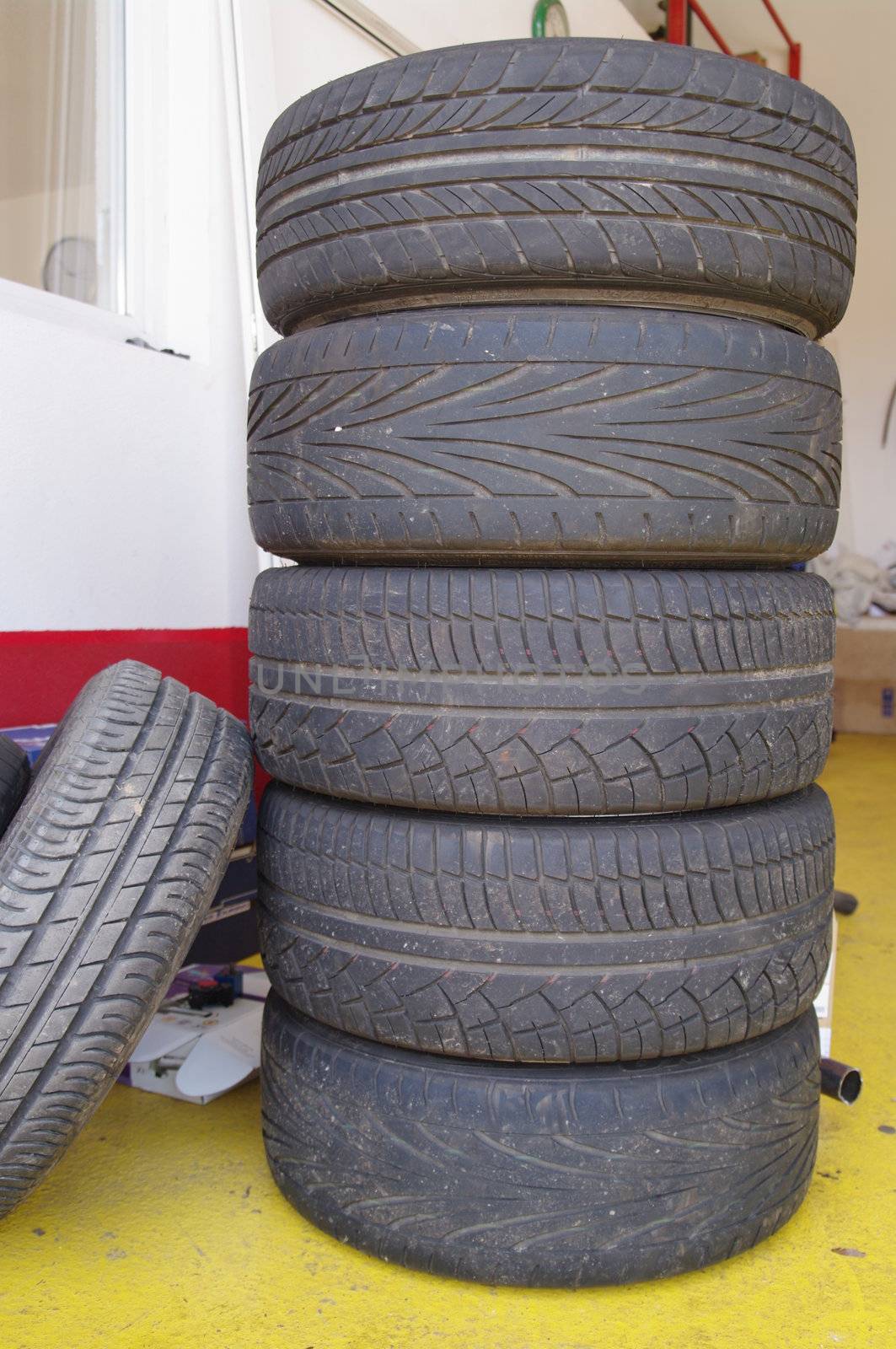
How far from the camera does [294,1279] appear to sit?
128 cm

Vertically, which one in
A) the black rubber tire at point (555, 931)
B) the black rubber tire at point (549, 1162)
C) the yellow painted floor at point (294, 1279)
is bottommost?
the yellow painted floor at point (294, 1279)

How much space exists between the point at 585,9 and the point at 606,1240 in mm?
4484

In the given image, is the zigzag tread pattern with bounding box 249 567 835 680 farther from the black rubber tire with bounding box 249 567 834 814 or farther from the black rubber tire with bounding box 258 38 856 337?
the black rubber tire with bounding box 258 38 856 337

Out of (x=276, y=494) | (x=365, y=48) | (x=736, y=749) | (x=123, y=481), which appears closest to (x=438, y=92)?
(x=276, y=494)

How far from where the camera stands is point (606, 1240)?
1.25 m

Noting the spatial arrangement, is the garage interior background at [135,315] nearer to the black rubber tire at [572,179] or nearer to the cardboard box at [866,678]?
the black rubber tire at [572,179]

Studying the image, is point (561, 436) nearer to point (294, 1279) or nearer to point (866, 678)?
point (294, 1279)

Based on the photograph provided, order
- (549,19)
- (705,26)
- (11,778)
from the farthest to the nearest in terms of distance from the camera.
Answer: (705,26) < (549,19) < (11,778)

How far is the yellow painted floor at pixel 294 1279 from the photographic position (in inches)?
46.3

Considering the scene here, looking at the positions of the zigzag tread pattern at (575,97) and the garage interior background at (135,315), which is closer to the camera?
the zigzag tread pattern at (575,97)

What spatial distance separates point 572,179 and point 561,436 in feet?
0.89

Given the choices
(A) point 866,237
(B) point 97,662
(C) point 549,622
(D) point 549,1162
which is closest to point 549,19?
(B) point 97,662

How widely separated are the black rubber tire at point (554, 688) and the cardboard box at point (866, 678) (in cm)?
477

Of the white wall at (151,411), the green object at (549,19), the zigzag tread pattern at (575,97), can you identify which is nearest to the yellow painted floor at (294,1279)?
the white wall at (151,411)
